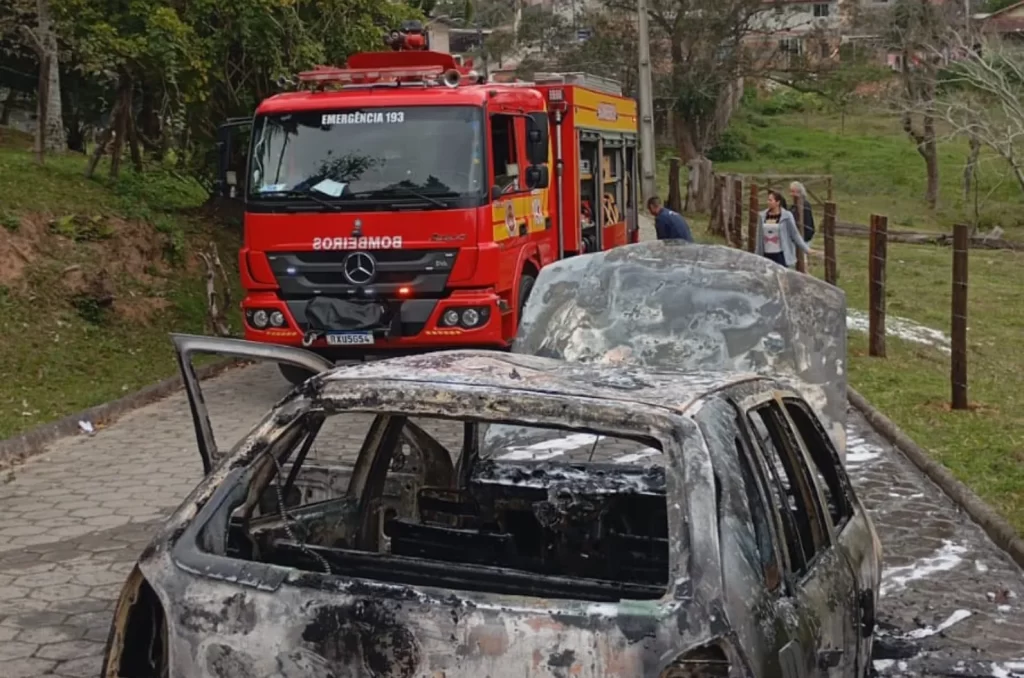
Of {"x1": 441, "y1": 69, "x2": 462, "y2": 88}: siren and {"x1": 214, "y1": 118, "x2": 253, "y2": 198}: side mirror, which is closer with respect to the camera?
{"x1": 441, "y1": 69, "x2": 462, "y2": 88}: siren

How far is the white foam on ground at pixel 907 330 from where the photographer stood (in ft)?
52.9

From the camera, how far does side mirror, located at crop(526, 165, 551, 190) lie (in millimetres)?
11648

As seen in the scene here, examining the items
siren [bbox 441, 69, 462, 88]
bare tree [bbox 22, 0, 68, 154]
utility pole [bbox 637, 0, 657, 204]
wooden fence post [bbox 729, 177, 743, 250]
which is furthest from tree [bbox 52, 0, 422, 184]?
wooden fence post [bbox 729, 177, 743, 250]

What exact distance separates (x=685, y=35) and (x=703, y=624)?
4353cm

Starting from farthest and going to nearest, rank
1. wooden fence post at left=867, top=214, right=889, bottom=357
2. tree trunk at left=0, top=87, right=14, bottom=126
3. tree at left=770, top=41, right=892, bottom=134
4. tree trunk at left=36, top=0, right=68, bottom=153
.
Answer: tree at left=770, top=41, right=892, bottom=134
tree trunk at left=0, top=87, right=14, bottom=126
tree trunk at left=36, top=0, right=68, bottom=153
wooden fence post at left=867, top=214, right=889, bottom=357

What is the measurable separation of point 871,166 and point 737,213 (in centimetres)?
2704

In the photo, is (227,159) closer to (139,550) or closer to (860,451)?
(139,550)

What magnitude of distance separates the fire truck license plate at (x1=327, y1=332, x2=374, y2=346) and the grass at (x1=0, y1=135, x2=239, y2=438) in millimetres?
2258

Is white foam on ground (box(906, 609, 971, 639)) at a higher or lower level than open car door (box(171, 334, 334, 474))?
lower

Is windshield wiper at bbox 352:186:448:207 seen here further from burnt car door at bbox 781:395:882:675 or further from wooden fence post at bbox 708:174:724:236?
wooden fence post at bbox 708:174:724:236

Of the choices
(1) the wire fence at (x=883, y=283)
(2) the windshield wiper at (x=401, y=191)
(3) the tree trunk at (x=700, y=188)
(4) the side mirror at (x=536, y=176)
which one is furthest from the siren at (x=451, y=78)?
(3) the tree trunk at (x=700, y=188)

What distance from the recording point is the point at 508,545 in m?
4.16

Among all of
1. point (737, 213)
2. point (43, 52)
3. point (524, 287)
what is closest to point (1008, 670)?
point (524, 287)

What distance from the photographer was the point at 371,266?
10.7 metres
